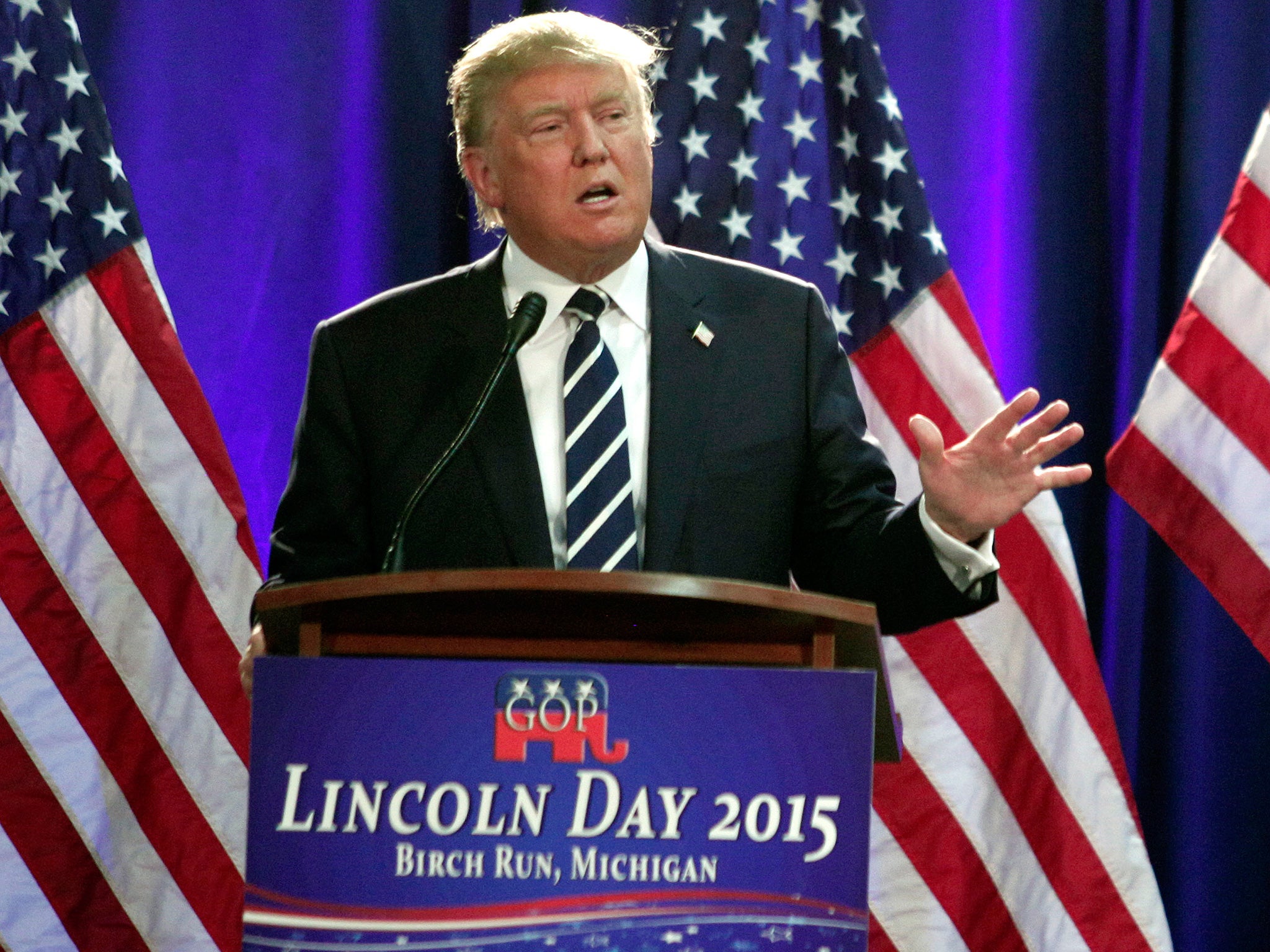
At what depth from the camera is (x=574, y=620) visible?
1.39 m

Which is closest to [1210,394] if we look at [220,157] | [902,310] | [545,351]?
[902,310]

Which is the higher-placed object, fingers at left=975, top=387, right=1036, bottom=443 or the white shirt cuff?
fingers at left=975, top=387, right=1036, bottom=443

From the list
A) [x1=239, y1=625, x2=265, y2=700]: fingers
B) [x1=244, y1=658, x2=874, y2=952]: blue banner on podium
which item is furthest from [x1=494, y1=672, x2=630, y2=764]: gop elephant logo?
[x1=239, y1=625, x2=265, y2=700]: fingers

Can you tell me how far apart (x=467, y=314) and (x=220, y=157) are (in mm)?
1549

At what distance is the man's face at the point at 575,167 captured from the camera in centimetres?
219

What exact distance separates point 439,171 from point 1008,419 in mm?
2202

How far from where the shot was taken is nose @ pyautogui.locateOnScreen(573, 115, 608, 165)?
2.21 metres

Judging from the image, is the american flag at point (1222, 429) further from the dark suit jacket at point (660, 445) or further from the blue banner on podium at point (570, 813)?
the blue banner on podium at point (570, 813)

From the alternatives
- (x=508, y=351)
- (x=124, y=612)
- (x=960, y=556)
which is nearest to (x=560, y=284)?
(x=508, y=351)

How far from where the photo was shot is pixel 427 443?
2115 mm

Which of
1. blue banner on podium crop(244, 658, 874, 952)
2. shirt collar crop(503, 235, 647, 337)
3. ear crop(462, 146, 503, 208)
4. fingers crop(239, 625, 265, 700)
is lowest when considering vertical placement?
blue banner on podium crop(244, 658, 874, 952)

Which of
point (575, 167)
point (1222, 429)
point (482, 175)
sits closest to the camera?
point (575, 167)

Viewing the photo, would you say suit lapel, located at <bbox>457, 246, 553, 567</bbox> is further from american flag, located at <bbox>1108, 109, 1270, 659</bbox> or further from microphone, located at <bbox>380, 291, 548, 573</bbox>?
american flag, located at <bbox>1108, 109, 1270, 659</bbox>

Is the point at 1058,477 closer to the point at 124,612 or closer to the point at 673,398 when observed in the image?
the point at 673,398
